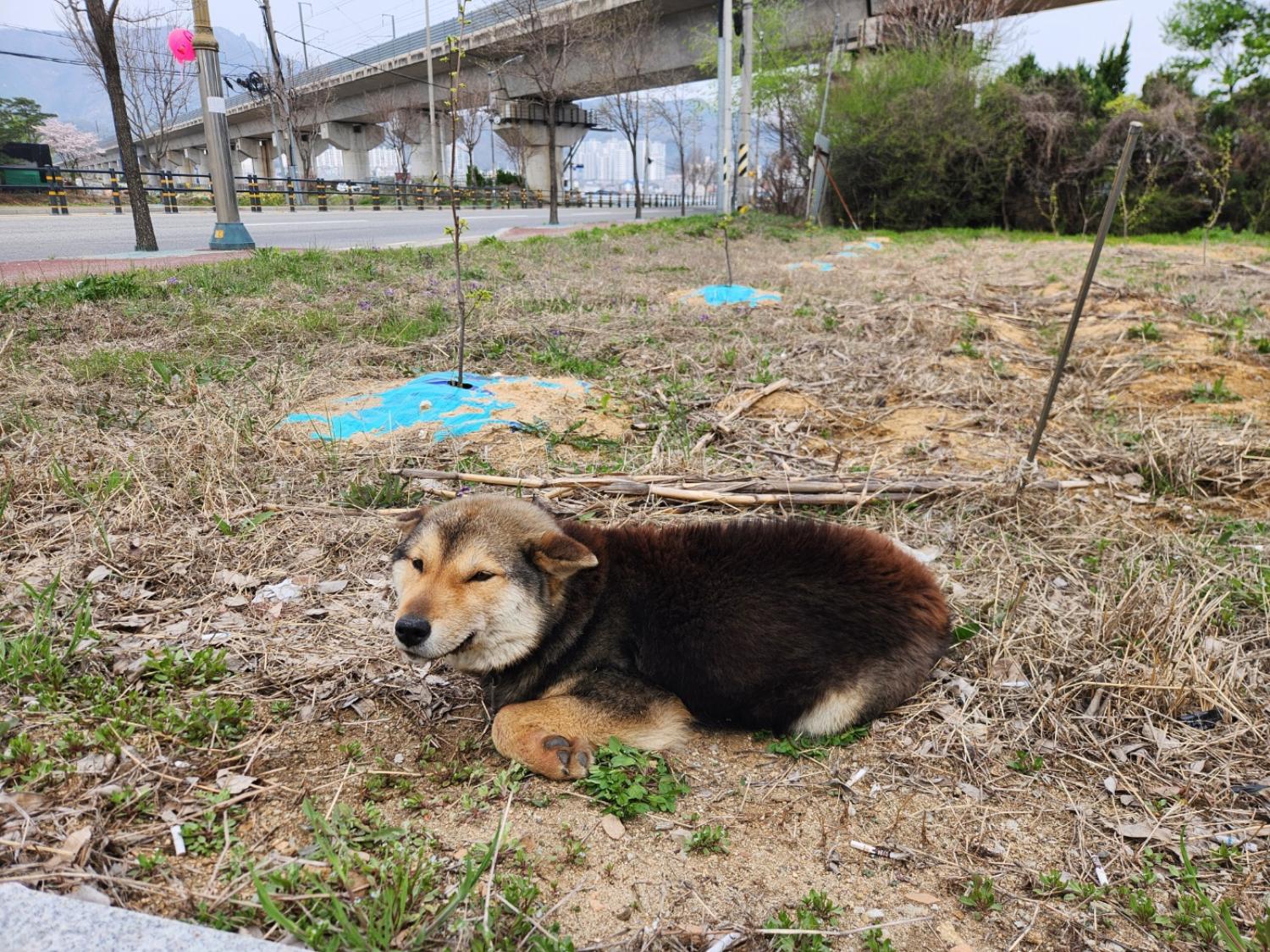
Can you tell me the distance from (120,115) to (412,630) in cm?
1640

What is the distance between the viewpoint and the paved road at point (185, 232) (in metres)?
15.4

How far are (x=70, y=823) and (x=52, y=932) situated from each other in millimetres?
666

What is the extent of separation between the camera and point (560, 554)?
2.68m

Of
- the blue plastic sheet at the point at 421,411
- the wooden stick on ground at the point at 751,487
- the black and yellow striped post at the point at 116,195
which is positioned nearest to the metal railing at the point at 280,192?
the black and yellow striped post at the point at 116,195

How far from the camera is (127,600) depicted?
11.2 feet

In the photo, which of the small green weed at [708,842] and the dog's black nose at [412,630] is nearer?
the small green weed at [708,842]

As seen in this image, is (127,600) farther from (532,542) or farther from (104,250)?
(104,250)

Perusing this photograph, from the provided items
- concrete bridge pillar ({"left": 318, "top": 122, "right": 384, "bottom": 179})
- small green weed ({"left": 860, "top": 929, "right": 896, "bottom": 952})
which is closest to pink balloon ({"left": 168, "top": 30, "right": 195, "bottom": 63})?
small green weed ({"left": 860, "top": 929, "right": 896, "bottom": 952})

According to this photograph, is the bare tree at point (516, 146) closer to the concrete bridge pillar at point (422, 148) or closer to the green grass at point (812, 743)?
the concrete bridge pillar at point (422, 148)

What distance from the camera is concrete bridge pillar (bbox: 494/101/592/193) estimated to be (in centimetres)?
4919

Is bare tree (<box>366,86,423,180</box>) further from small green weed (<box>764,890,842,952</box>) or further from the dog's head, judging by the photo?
small green weed (<box>764,890,842,952</box>)

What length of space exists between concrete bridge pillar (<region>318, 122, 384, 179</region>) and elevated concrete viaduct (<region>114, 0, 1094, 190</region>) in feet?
0.23

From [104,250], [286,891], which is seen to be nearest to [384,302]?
[286,891]

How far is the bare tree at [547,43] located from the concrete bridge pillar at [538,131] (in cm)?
1304
